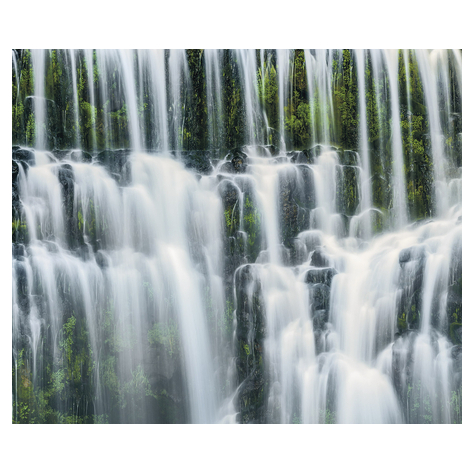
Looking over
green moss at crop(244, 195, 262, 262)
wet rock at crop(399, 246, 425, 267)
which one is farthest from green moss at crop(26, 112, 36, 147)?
wet rock at crop(399, 246, 425, 267)

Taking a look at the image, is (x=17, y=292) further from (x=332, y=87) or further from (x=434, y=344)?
(x=434, y=344)

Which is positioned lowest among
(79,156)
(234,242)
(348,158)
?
(234,242)

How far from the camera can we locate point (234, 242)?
3775 mm

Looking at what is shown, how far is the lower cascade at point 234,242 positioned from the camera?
3762mm

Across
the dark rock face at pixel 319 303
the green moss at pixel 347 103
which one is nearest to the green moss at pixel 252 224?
the dark rock face at pixel 319 303

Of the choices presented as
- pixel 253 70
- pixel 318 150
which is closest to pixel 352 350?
pixel 318 150

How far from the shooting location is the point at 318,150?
379 centimetres

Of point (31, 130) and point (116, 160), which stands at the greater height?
point (31, 130)

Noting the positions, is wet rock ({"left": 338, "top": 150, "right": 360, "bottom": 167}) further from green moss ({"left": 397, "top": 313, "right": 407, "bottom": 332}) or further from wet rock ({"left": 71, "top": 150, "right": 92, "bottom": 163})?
wet rock ({"left": 71, "top": 150, "right": 92, "bottom": 163})

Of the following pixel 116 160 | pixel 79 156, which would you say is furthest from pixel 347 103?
pixel 79 156

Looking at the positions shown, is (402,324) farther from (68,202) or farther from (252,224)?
(68,202)

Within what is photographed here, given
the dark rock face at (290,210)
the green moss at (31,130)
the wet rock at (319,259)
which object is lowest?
the wet rock at (319,259)

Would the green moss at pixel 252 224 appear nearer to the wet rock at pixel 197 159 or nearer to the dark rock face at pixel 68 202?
the wet rock at pixel 197 159
